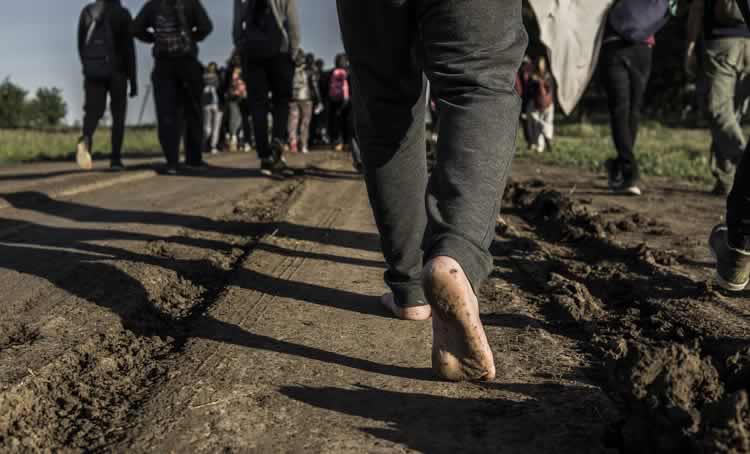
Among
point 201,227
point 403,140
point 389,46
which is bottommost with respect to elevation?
point 201,227

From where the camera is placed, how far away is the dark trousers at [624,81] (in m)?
6.33

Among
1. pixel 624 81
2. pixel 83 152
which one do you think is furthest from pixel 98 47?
pixel 624 81

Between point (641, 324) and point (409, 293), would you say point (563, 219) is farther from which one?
point (409, 293)

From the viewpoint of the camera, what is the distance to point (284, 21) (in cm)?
786

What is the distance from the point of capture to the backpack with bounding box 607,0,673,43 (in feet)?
20.1

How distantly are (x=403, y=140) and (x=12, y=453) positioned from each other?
1385 mm

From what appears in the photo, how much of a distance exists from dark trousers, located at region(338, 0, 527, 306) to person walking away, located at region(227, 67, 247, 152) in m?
14.5

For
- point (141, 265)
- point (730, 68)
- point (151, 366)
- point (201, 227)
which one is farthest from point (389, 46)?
point (730, 68)

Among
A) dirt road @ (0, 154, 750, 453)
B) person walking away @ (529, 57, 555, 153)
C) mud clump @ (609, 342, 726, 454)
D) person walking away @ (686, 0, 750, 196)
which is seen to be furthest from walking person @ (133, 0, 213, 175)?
person walking away @ (529, 57, 555, 153)

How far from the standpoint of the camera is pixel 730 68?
586 centimetres

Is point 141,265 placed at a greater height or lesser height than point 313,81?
lesser

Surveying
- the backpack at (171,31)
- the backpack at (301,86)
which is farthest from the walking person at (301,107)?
the backpack at (171,31)

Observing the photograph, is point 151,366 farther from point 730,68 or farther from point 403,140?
point 730,68

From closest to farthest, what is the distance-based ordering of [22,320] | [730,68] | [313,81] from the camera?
1. [22,320]
2. [730,68]
3. [313,81]
